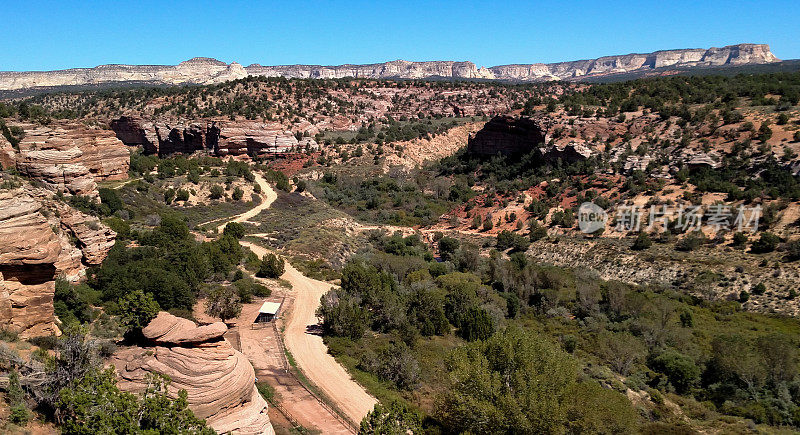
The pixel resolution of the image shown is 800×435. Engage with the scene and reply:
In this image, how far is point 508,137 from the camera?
6544cm

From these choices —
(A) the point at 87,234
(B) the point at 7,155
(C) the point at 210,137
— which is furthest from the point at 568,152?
(B) the point at 7,155

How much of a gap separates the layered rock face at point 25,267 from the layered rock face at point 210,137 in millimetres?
52076

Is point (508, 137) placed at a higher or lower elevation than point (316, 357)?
higher

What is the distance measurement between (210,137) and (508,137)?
42821 mm

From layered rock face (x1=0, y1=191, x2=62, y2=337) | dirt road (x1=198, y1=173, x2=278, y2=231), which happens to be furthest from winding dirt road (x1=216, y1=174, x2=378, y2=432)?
dirt road (x1=198, y1=173, x2=278, y2=231)

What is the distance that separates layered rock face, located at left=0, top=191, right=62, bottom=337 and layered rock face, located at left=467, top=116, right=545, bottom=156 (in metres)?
54.8

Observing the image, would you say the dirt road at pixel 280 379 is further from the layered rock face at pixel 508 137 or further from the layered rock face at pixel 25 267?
the layered rock face at pixel 508 137

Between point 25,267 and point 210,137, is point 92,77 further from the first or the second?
point 25,267

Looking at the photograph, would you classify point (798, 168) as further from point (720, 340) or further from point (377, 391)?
point (377, 391)

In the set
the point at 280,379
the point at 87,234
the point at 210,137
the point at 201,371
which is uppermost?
the point at 210,137

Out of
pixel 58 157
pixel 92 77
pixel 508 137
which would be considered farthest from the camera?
pixel 92 77

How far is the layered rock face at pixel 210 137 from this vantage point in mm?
65000

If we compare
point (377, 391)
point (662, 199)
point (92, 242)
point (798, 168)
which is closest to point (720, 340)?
point (377, 391)

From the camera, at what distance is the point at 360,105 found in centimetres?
8812
